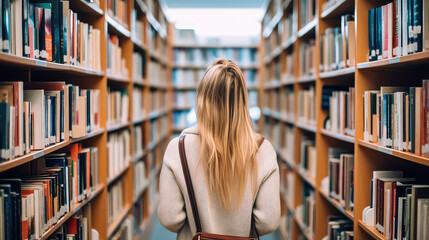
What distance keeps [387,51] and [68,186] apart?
1.72 meters

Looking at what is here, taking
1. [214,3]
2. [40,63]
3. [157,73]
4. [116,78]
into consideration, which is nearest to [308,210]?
[116,78]

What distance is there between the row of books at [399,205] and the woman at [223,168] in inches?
19.8

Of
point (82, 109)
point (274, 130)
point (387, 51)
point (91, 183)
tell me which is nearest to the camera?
point (387, 51)

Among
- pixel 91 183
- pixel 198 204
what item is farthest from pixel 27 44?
pixel 91 183

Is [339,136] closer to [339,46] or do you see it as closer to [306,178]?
[339,46]

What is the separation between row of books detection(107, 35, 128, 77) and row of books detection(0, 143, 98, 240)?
0.75m

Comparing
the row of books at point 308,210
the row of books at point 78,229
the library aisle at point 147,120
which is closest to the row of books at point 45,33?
the library aisle at point 147,120

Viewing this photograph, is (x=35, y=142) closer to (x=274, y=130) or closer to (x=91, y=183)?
(x=91, y=183)

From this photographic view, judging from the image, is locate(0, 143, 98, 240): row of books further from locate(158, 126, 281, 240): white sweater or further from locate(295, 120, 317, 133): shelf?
locate(295, 120, 317, 133): shelf

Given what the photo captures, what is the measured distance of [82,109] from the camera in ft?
6.89

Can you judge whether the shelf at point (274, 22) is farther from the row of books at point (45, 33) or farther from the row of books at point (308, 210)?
the row of books at point (45, 33)

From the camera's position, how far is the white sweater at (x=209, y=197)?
158 centimetres

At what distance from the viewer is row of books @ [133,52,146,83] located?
364 cm

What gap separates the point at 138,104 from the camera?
153 inches
